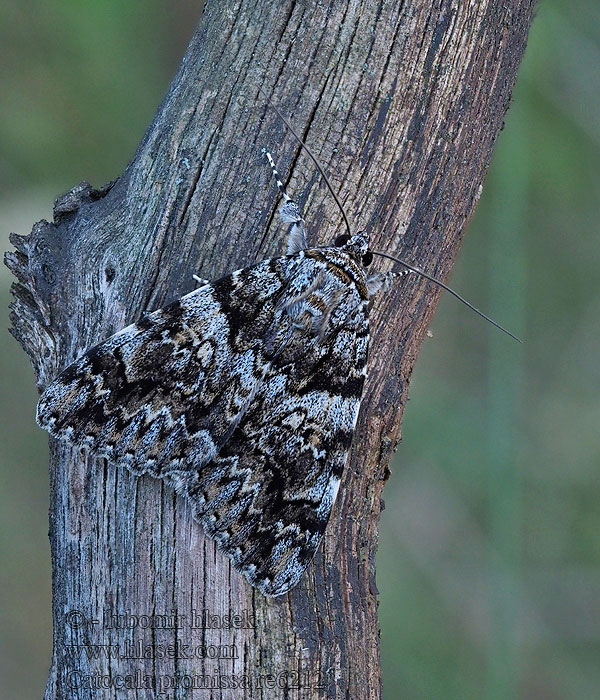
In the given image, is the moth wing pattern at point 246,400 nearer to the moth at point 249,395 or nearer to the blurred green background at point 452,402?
the moth at point 249,395

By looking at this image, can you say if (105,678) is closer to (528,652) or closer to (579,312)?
(528,652)

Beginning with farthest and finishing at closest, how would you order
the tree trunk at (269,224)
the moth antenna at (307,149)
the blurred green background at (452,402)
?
the blurred green background at (452,402), the moth antenna at (307,149), the tree trunk at (269,224)

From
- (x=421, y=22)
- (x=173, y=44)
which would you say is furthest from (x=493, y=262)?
A: (x=173, y=44)

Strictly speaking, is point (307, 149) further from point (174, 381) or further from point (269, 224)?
point (174, 381)

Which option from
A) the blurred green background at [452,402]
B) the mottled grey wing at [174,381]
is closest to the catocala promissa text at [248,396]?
the mottled grey wing at [174,381]

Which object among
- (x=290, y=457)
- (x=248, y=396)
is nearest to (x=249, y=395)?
(x=248, y=396)

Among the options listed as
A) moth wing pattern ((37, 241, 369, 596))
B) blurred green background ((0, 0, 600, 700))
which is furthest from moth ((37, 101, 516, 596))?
blurred green background ((0, 0, 600, 700))

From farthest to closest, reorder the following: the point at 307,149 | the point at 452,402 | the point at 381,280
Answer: the point at 452,402 → the point at 381,280 → the point at 307,149
